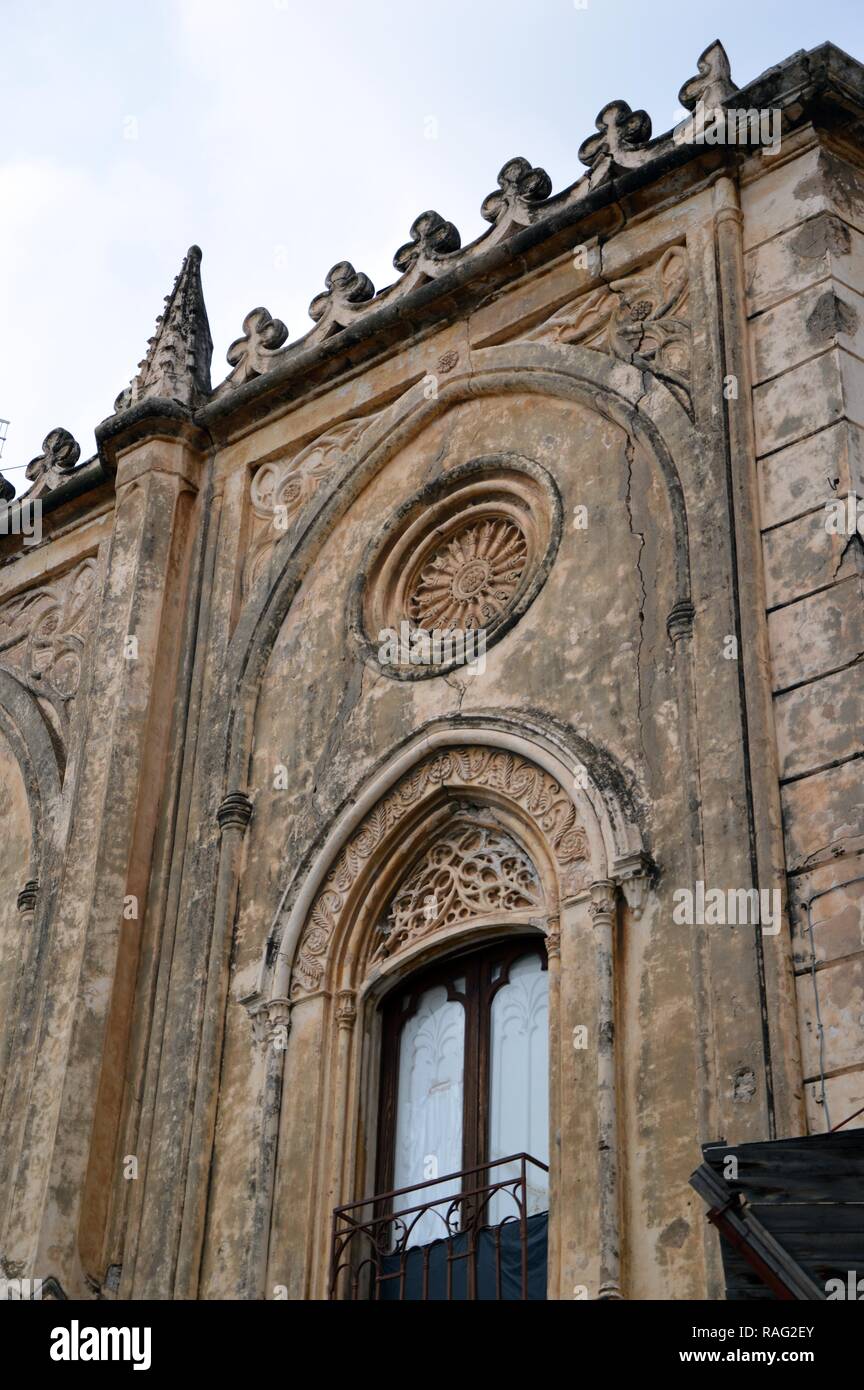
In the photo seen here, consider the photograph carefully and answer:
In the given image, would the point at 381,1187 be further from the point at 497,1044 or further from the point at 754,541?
the point at 754,541

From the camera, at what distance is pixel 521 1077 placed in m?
11.7

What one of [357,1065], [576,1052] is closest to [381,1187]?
[357,1065]

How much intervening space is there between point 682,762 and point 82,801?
4275 mm

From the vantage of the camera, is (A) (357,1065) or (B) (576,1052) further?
(A) (357,1065)

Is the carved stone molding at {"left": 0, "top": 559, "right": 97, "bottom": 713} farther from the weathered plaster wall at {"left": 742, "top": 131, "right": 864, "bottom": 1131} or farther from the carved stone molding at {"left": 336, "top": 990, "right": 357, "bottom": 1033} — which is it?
the weathered plaster wall at {"left": 742, "top": 131, "right": 864, "bottom": 1131}

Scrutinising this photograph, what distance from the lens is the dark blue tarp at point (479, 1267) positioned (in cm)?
1087

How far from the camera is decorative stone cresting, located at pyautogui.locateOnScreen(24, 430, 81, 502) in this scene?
1641cm

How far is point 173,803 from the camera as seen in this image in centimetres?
1393

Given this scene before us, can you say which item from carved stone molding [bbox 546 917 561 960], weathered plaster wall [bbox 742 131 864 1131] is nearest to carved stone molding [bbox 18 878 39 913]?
carved stone molding [bbox 546 917 561 960]

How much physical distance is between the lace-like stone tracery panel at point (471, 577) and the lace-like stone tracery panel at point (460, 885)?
1.36 metres

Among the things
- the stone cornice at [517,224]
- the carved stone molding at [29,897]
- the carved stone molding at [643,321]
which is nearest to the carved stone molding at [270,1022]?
the carved stone molding at [29,897]

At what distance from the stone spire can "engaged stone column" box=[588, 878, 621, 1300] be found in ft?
18.8

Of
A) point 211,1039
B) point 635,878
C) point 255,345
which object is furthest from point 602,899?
point 255,345
